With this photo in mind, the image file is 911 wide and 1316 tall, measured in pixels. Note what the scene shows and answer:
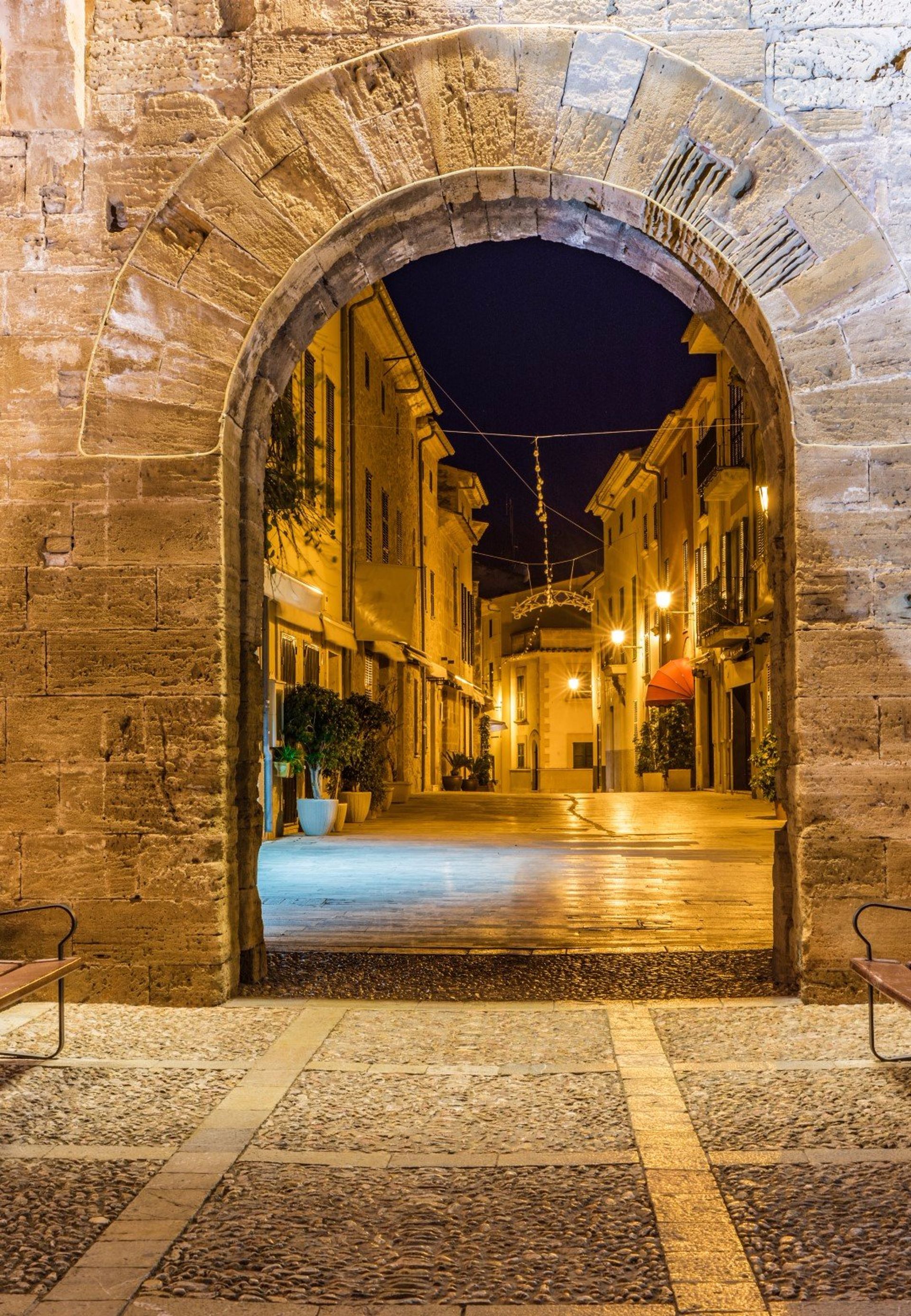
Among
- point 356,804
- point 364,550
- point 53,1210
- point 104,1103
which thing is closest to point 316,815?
point 356,804

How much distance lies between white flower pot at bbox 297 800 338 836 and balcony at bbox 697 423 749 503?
12206 millimetres

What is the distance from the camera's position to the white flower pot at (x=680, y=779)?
97.3ft

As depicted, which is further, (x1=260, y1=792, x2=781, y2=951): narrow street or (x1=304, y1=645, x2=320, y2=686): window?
(x1=304, y1=645, x2=320, y2=686): window

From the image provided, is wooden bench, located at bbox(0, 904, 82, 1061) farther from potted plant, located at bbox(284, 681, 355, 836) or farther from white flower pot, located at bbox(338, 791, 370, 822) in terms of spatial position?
white flower pot, located at bbox(338, 791, 370, 822)

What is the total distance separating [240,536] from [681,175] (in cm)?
261

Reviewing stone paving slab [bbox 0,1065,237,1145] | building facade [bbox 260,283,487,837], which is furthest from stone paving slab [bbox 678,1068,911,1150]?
building facade [bbox 260,283,487,837]

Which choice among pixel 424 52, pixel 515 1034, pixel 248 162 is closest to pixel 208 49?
pixel 248 162

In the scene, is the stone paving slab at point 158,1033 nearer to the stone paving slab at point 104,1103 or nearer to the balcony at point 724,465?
the stone paving slab at point 104,1103

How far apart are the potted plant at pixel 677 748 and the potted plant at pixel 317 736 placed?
16.3 meters

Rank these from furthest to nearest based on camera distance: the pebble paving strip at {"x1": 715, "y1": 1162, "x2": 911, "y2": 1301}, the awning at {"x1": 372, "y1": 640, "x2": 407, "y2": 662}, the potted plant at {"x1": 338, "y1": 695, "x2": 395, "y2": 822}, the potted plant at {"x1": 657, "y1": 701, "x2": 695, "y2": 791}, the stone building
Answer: the stone building < the potted plant at {"x1": 657, "y1": 701, "x2": 695, "y2": 791} < the awning at {"x1": 372, "y1": 640, "x2": 407, "y2": 662} < the potted plant at {"x1": 338, "y1": 695, "x2": 395, "y2": 822} < the pebble paving strip at {"x1": 715, "y1": 1162, "x2": 911, "y2": 1301}

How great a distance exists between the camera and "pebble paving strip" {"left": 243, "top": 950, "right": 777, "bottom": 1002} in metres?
5.78

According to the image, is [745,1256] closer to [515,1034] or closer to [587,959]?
[515,1034]

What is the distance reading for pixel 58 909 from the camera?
5527mm

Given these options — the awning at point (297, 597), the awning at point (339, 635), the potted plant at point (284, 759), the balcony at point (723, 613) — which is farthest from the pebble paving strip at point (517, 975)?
the balcony at point (723, 613)
